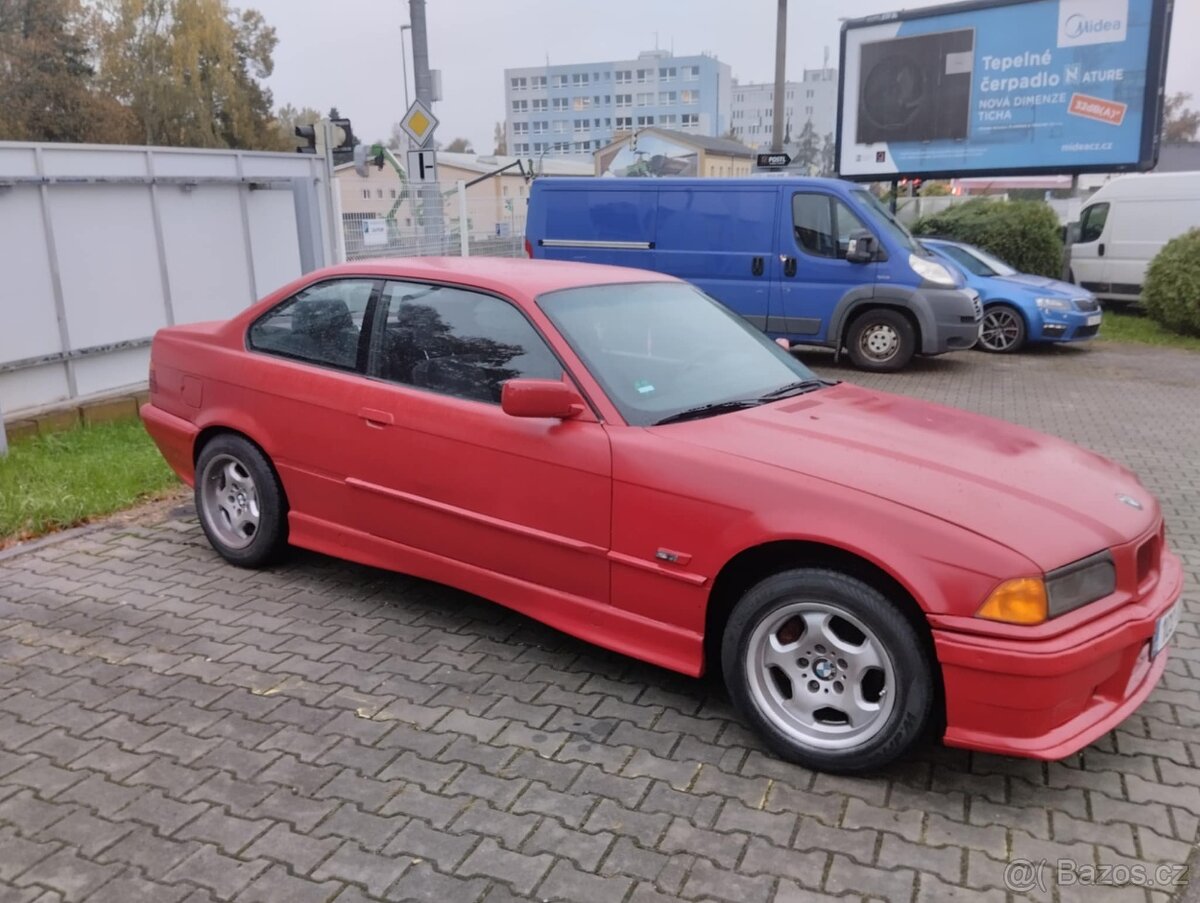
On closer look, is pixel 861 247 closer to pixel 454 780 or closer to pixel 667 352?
pixel 667 352

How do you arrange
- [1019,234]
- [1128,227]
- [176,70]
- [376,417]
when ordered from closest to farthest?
1. [376,417]
2. [1128,227]
3. [1019,234]
4. [176,70]

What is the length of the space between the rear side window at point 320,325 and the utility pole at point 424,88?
9.30m

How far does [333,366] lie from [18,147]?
454 cm

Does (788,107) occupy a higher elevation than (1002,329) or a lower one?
higher

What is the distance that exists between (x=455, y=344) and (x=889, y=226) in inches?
336

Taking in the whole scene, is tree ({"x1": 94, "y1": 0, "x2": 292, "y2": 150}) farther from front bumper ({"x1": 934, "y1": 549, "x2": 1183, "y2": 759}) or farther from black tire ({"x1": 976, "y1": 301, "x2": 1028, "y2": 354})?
front bumper ({"x1": 934, "y1": 549, "x2": 1183, "y2": 759})

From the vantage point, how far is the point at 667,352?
402 centimetres

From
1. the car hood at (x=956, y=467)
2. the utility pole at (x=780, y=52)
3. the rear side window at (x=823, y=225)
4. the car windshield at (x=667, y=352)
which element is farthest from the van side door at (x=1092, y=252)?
the car hood at (x=956, y=467)

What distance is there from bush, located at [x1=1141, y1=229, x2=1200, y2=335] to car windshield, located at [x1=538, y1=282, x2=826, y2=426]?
1256 cm

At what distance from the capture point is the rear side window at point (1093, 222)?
16656 millimetres

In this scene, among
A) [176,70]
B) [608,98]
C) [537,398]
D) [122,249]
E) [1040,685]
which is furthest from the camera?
[608,98]

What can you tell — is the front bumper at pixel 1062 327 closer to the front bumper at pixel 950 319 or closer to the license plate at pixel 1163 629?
the front bumper at pixel 950 319

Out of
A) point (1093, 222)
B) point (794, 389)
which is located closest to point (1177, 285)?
point (1093, 222)

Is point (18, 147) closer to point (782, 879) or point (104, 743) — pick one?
point (104, 743)
